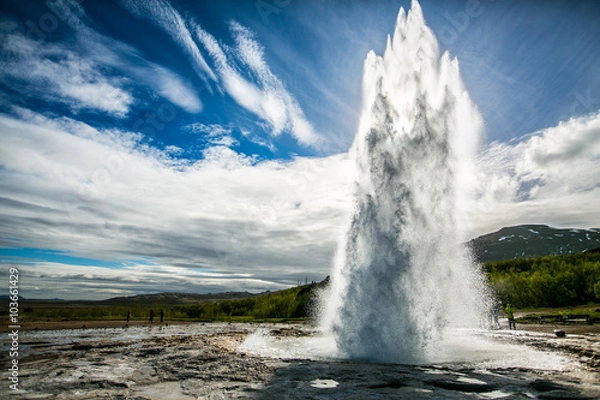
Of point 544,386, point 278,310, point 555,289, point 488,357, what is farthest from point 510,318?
point 278,310

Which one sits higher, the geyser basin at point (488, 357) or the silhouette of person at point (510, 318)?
the geyser basin at point (488, 357)

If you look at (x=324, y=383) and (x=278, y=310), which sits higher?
(x=324, y=383)

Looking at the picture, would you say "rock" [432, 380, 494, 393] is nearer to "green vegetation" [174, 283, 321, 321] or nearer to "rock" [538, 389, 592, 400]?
"rock" [538, 389, 592, 400]

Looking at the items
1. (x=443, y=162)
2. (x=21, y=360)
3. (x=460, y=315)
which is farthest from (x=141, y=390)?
(x=460, y=315)

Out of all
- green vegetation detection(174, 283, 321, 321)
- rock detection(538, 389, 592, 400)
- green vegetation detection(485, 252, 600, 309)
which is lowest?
green vegetation detection(174, 283, 321, 321)

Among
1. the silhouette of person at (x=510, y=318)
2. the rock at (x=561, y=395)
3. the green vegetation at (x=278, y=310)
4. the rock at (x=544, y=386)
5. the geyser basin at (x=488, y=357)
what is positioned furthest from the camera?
the green vegetation at (x=278, y=310)

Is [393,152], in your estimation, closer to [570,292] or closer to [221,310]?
[570,292]

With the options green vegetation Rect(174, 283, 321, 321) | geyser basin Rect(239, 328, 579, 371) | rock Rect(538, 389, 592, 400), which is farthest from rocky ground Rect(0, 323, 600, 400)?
green vegetation Rect(174, 283, 321, 321)

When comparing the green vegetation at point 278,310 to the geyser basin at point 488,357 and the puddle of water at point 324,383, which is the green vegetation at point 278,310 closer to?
the geyser basin at point 488,357

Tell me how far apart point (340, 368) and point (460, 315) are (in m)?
25.3

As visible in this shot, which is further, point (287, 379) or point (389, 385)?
point (287, 379)

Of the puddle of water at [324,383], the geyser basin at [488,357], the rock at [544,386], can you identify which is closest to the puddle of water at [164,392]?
the puddle of water at [324,383]

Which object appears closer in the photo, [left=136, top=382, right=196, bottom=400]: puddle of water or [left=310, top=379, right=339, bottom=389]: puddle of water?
[left=136, top=382, right=196, bottom=400]: puddle of water

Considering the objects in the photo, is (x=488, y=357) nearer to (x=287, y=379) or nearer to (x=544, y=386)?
(x=544, y=386)
